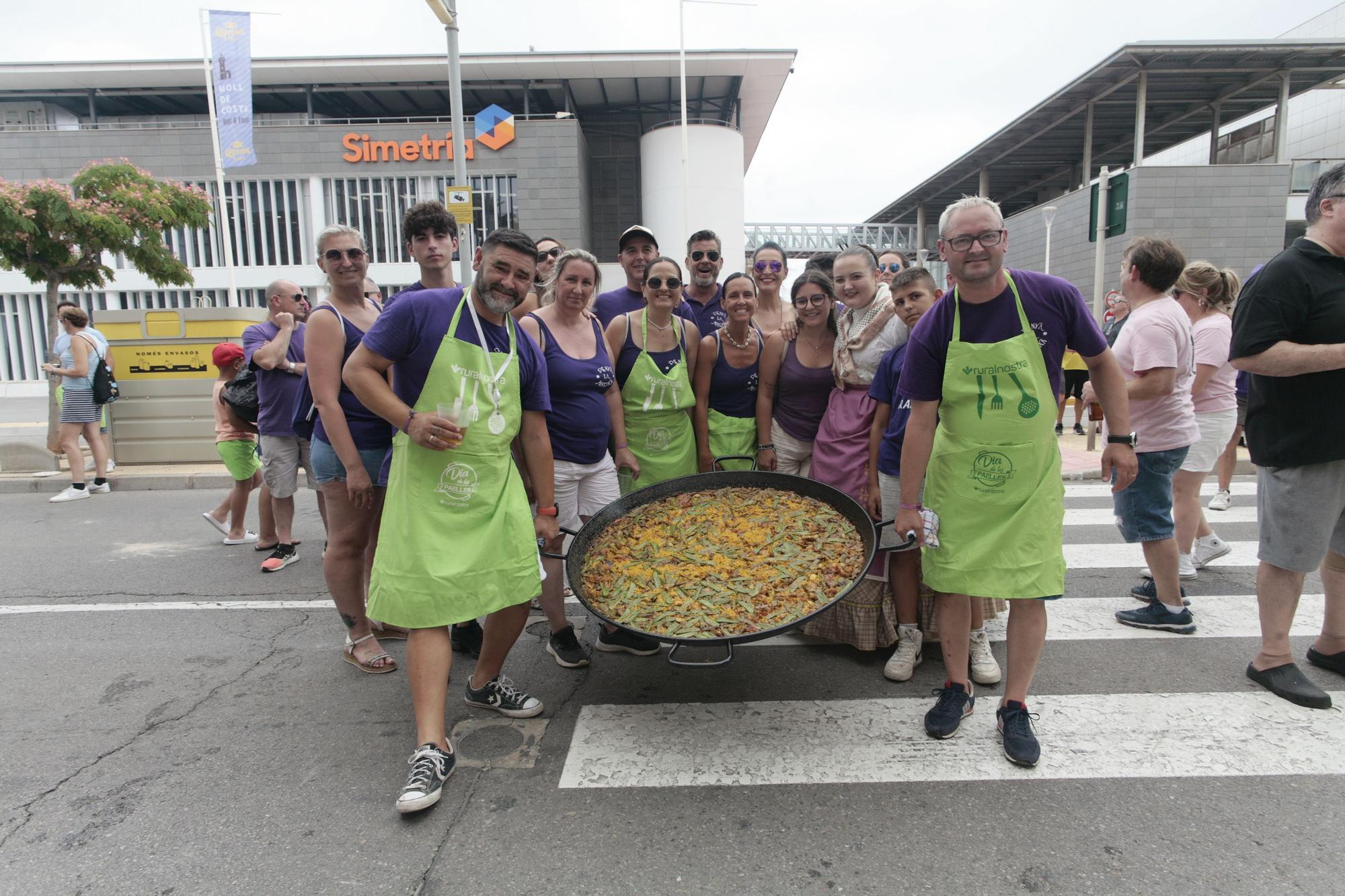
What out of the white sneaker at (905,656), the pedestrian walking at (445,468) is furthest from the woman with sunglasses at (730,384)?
the pedestrian walking at (445,468)

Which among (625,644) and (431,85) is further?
(431,85)

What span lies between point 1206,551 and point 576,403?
15.4 ft

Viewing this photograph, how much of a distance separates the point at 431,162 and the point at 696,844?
2694 centimetres

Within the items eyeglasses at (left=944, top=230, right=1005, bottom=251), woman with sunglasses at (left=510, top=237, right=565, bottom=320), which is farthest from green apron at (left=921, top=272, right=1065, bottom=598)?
woman with sunglasses at (left=510, top=237, right=565, bottom=320)

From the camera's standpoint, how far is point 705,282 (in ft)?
14.8

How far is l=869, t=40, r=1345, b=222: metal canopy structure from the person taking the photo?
843 inches

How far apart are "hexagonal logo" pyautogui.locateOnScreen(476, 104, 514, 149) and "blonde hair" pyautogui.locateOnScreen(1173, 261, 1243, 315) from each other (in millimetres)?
24024

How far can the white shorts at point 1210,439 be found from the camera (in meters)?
4.47

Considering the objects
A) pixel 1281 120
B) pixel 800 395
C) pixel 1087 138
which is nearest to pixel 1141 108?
pixel 1087 138

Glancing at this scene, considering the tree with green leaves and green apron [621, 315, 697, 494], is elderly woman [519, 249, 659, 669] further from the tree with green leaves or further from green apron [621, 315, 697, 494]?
the tree with green leaves

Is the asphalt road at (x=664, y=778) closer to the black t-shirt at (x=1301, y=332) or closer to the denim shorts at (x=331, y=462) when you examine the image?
the denim shorts at (x=331, y=462)

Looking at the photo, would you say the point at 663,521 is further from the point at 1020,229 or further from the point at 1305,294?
the point at 1020,229

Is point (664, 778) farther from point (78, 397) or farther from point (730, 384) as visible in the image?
point (78, 397)

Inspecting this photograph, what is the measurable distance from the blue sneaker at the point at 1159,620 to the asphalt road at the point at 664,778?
147 millimetres
